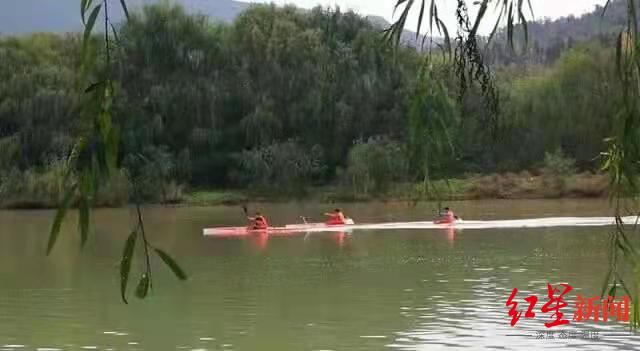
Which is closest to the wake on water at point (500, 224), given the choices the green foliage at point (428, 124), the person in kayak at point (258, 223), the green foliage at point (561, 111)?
the person in kayak at point (258, 223)

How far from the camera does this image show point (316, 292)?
1066cm

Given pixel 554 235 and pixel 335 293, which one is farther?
pixel 554 235

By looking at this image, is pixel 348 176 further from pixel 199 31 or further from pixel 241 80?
pixel 199 31

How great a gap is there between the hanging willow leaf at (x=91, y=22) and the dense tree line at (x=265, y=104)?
83.0 feet

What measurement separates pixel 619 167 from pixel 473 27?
38 cm

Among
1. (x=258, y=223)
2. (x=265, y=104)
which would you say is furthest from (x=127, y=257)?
(x=265, y=104)

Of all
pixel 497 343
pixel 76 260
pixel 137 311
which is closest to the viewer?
pixel 497 343

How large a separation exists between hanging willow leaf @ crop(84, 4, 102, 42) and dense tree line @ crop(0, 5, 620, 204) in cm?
2531

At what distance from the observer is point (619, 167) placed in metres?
1.78

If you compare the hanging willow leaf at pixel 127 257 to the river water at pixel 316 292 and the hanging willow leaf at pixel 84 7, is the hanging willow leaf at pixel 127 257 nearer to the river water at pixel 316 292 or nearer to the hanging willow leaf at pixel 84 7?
the hanging willow leaf at pixel 84 7

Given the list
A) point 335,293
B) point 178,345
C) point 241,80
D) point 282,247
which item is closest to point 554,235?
point 282,247

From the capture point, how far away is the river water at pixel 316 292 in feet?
25.9

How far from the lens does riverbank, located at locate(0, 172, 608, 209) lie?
88.5ft

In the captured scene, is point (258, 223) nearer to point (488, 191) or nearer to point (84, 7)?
point (488, 191)
